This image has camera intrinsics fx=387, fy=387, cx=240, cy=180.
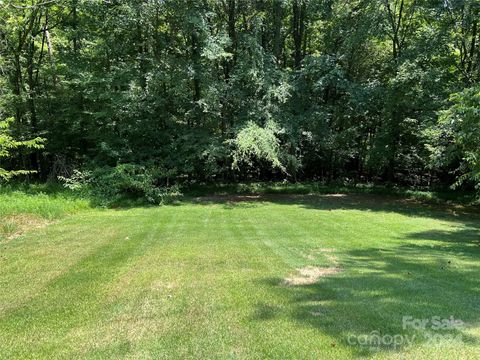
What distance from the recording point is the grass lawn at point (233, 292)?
3.41 metres

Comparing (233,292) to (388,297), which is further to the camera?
(233,292)

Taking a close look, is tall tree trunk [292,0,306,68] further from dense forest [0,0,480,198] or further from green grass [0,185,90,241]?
green grass [0,185,90,241]

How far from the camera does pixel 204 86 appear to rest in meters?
17.8

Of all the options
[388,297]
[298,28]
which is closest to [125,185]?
[388,297]

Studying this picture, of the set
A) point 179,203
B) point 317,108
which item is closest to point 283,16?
point 317,108

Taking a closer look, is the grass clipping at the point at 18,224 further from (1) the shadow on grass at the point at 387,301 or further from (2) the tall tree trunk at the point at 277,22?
(2) the tall tree trunk at the point at 277,22

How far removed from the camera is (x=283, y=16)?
23438mm

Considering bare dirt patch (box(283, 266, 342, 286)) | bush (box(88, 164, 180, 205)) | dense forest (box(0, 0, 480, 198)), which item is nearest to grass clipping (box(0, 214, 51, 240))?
bush (box(88, 164, 180, 205))

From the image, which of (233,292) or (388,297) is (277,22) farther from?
(388,297)

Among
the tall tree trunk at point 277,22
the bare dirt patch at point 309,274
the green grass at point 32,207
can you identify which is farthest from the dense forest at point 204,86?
the bare dirt patch at point 309,274

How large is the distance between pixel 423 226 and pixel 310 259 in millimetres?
6746

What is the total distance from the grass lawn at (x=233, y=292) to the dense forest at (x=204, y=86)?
24.8ft

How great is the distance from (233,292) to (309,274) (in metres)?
1.41

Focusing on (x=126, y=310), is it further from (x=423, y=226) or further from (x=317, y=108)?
(x=317, y=108)
